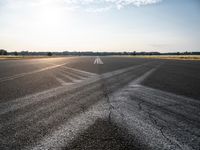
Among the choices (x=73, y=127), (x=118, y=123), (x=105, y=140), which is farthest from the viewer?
(x=118, y=123)

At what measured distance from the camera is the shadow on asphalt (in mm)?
2686

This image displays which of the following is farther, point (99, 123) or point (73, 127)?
point (99, 123)

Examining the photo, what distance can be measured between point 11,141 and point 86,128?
127 centimetres

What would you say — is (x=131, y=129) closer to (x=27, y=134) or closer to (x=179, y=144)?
(x=179, y=144)

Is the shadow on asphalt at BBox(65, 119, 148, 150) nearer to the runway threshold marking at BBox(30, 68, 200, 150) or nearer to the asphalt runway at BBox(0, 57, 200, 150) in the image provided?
the asphalt runway at BBox(0, 57, 200, 150)

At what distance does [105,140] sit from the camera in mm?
2916

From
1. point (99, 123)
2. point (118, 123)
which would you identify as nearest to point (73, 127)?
point (99, 123)

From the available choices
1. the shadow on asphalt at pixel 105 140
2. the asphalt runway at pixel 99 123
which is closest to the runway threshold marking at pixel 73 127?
the asphalt runway at pixel 99 123

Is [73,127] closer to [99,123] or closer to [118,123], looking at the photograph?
[99,123]

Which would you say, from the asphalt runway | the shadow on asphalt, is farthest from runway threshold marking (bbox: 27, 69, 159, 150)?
the shadow on asphalt

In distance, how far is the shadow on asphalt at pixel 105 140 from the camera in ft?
8.81

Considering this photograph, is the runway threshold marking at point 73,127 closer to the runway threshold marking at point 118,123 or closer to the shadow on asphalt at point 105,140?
the runway threshold marking at point 118,123

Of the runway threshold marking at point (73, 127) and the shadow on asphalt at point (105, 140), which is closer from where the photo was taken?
the shadow on asphalt at point (105, 140)

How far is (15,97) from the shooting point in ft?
19.2
